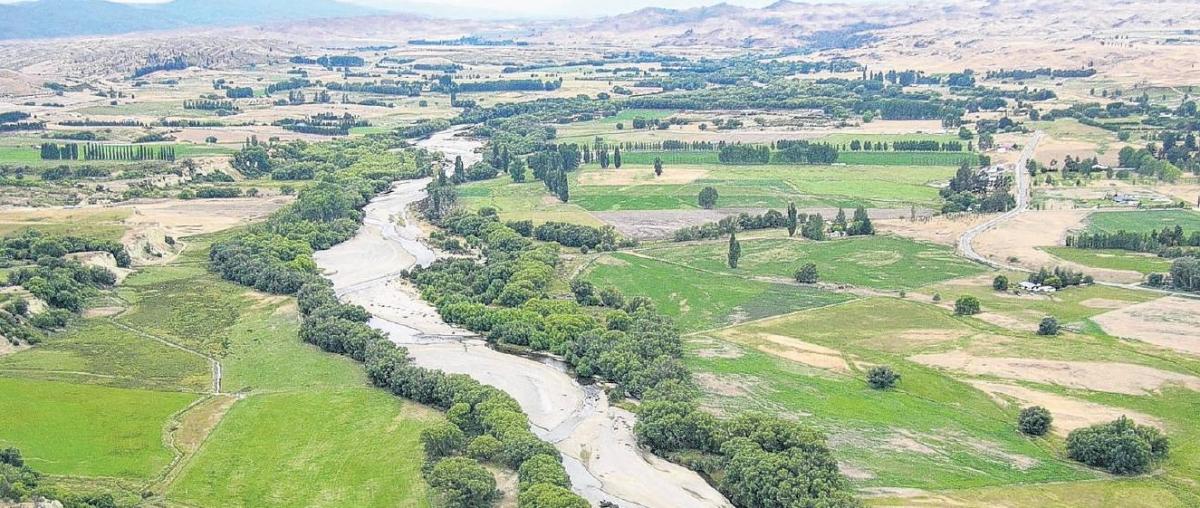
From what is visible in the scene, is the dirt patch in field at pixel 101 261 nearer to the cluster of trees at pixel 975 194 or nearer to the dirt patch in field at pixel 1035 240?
the dirt patch in field at pixel 1035 240

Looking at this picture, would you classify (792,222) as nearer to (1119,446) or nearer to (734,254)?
(734,254)

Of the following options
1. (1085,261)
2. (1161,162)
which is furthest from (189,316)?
(1161,162)

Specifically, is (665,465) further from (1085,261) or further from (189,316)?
(1085,261)

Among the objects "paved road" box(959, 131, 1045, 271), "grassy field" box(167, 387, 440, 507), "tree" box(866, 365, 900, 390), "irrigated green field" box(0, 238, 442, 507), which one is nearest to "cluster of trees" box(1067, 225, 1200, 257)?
"paved road" box(959, 131, 1045, 271)

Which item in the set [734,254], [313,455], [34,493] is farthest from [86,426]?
[734,254]

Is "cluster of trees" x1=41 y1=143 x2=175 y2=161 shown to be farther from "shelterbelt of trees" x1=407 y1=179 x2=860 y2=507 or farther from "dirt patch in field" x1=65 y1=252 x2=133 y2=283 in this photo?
"shelterbelt of trees" x1=407 y1=179 x2=860 y2=507

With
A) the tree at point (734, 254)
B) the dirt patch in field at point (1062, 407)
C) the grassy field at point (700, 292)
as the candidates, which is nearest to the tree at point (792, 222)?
the tree at point (734, 254)

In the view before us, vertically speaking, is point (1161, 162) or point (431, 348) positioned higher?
point (1161, 162)

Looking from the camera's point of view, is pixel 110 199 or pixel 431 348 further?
pixel 110 199
